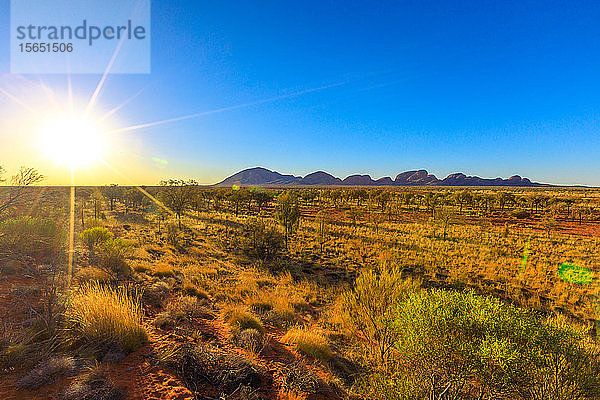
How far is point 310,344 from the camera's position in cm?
621

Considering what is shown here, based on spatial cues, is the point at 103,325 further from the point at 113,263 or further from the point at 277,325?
the point at 113,263

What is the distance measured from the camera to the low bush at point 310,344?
6070 millimetres

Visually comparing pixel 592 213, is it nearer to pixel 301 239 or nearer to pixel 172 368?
pixel 301 239

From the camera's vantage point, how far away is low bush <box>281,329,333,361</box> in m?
6.07

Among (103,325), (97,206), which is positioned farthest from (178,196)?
(103,325)

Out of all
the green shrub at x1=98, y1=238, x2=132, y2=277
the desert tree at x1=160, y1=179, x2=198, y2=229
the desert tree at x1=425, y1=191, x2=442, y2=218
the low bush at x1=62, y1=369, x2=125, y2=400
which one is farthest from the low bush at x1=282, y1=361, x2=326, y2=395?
the desert tree at x1=425, y1=191, x2=442, y2=218

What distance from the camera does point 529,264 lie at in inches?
589

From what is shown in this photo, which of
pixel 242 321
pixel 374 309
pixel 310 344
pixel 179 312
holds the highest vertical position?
pixel 374 309

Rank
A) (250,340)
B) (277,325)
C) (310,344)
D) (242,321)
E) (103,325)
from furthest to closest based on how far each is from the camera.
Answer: (277,325), (242,321), (310,344), (250,340), (103,325)

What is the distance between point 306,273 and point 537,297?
33.8 ft

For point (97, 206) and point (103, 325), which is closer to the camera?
point (103, 325)

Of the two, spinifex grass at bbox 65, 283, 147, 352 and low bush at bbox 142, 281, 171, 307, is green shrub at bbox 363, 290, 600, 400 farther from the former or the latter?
low bush at bbox 142, 281, 171, 307

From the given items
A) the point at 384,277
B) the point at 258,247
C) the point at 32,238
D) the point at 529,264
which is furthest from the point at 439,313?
the point at 529,264

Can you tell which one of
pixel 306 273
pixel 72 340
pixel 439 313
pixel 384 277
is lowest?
pixel 306 273
